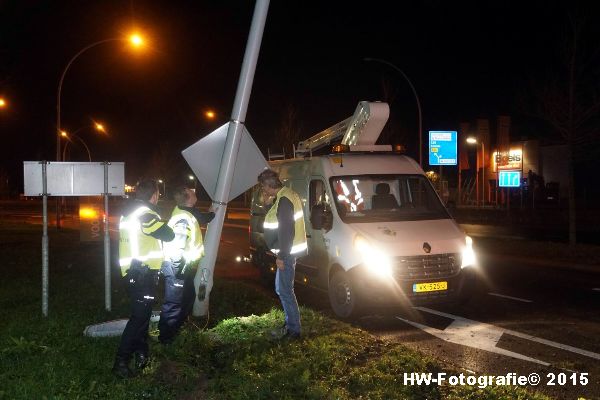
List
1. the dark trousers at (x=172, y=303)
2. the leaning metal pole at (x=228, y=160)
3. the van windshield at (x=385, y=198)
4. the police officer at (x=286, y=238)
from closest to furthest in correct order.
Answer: the dark trousers at (x=172, y=303), the police officer at (x=286, y=238), the leaning metal pole at (x=228, y=160), the van windshield at (x=385, y=198)

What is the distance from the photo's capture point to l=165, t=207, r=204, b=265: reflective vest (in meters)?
6.59

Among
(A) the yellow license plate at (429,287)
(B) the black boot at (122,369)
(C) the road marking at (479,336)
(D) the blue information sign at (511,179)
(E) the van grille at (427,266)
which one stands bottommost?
(C) the road marking at (479,336)

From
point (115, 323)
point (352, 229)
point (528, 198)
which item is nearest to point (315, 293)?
point (352, 229)

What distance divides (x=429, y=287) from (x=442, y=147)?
2522 centimetres

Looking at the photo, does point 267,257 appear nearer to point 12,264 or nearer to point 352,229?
point 352,229

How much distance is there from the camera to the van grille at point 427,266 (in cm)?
836

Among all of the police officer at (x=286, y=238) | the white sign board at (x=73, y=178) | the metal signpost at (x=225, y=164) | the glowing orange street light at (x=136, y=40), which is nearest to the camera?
the police officer at (x=286, y=238)

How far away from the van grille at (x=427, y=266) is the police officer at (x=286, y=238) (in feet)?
5.85

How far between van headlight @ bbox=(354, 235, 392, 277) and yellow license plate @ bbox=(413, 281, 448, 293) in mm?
426

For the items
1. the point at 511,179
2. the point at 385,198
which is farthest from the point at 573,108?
the point at 511,179

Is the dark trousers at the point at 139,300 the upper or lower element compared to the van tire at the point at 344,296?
upper

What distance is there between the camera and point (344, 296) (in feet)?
29.3

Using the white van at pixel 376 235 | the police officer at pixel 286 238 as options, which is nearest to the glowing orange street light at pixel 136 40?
the white van at pixel 376 235

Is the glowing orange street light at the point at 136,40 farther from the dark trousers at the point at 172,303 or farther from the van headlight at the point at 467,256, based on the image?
the dark trousers at the point at 172,303
